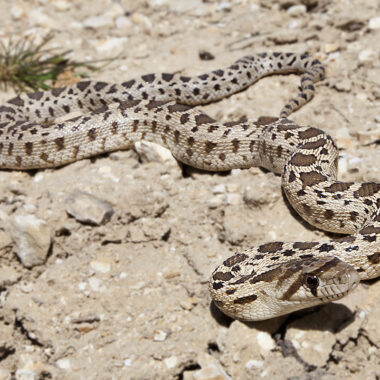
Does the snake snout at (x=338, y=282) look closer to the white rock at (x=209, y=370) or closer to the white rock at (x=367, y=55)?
the white rock at (x=209, y=370)

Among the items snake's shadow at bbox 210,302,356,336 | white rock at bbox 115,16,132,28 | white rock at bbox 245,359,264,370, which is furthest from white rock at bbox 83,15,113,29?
white rock at bbox 245,359,264,370

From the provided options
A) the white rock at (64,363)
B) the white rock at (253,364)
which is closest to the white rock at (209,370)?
the white rock at (253,364)

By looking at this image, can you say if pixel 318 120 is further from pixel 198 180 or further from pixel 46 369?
pixel 46 369

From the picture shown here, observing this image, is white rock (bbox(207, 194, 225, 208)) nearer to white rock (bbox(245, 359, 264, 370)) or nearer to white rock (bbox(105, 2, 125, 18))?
white rock (bbox(245, 359, 264, 370))

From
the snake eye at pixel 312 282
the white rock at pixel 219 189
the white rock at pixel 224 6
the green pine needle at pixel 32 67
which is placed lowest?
the white rock at pixel 219 189

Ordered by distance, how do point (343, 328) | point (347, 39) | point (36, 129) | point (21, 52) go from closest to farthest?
point (343, 328), point (36, 129), point (347, 39), point (21, 52)

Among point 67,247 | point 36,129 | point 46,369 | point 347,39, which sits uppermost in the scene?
point 347,39

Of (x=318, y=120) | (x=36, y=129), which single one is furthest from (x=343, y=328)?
(x=36, y=129)

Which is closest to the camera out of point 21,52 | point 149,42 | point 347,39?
point 347,39
